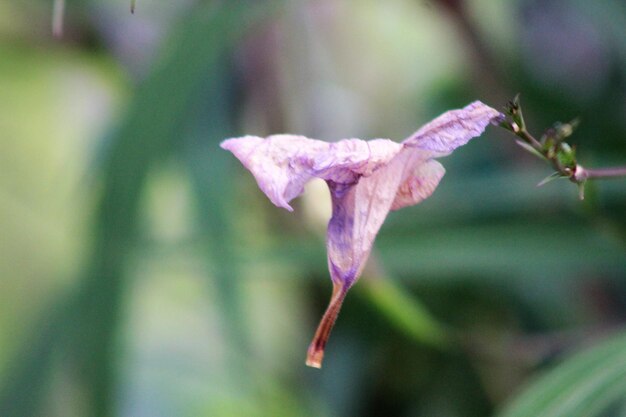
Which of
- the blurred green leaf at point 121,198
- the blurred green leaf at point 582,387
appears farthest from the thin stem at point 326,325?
the blurred green leaf at point 121,198

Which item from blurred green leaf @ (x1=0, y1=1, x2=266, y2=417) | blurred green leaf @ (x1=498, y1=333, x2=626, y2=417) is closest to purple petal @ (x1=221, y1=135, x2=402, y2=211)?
blurred green leaf @ (x1=498, y1=333, x2=626, y2=417)

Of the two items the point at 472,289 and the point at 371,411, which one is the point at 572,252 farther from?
the point at 371,411

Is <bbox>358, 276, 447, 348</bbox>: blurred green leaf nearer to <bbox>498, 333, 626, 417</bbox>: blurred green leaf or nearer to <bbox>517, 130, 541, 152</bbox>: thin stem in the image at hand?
<bbox>498, 333, 626, 417</bbox>: blurred green leaf

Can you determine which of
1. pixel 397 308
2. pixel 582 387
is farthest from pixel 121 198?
pixel 582 387

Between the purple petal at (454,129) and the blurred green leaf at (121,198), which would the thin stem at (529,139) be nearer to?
the purple petal at (454,129)

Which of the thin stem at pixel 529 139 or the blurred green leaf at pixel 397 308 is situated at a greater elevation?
the thin stem at pixel 529 139

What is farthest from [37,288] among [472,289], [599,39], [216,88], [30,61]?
[599,39]
